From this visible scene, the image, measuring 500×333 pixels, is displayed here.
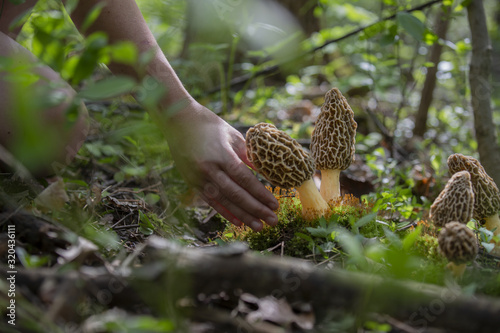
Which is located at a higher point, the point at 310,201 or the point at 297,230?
the point at 310,201

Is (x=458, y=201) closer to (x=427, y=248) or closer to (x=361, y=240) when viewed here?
(x=427, y=248)

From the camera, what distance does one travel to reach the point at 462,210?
64.7 inches

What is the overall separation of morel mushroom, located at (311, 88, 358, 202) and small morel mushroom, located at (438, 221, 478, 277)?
73 cm

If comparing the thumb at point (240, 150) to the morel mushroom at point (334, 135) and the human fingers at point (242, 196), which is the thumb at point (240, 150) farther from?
the morel mushroom at point (334, 135)

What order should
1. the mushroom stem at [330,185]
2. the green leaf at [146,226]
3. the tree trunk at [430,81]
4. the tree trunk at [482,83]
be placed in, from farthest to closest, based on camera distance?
1. the tree trunk at [430,81]
2. the tree trunk at [482,83]
3. the mushroom stem at [330,185]
4. the green leaf at [146,226]

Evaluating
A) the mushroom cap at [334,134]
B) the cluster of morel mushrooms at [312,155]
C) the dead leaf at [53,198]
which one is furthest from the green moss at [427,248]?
the dead leaf at [53,198]

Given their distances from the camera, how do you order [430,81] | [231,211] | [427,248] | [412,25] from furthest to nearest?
[430,81]
[412,25]
[231,211]
[427,248]

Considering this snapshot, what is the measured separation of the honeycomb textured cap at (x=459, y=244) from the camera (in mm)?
1428

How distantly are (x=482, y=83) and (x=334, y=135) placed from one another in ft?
4.05

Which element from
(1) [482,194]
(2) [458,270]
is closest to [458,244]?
(2) [458,270]

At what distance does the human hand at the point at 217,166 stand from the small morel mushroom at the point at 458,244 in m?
0.79

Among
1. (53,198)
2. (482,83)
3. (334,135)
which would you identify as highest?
(482,83)

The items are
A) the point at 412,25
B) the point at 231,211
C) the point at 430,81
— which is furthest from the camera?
the point at 430,81

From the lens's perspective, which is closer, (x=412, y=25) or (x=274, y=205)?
(x=274, y=205)
